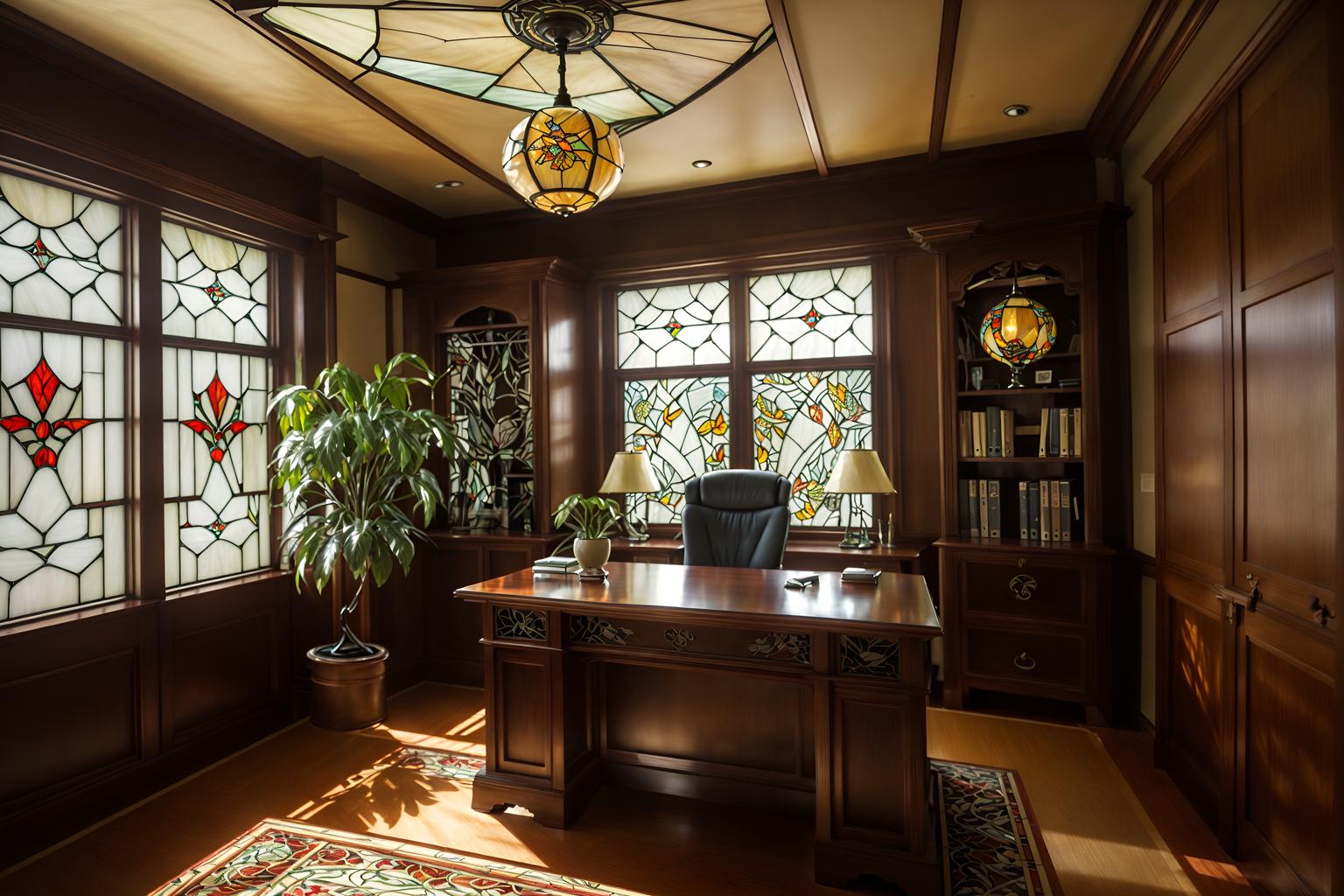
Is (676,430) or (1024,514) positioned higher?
(676,430)

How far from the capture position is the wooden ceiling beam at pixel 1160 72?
258 cm

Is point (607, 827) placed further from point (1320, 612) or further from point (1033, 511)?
point (1033, 511)

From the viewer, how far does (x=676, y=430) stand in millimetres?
4734

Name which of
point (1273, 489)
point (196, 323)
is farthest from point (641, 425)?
point (1273, 489)

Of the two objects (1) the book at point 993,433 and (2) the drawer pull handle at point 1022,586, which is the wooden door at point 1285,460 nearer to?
(2) the drawer pull handle at point 1022,586

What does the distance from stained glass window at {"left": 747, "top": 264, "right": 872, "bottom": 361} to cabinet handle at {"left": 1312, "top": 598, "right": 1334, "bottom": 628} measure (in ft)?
8.53

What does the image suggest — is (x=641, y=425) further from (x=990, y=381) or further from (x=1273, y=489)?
(x=1273, y=489)

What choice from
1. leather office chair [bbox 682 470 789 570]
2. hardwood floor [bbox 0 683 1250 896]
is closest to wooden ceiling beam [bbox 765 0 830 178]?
leather office chair [bbox 682 470 789 570]

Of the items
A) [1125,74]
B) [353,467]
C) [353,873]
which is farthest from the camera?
[353,467]

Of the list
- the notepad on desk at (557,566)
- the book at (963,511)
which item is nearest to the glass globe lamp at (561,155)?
the notepad on desk at (557,566)

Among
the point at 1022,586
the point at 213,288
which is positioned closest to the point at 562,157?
the point at 213,288

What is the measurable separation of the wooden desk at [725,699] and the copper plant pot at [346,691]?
3.83 feet

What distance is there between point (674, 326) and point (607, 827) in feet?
9.73

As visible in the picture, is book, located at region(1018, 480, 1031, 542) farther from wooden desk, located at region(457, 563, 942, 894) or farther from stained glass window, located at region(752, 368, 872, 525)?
wooden desk, located at region(457, 563, 942, 894)
